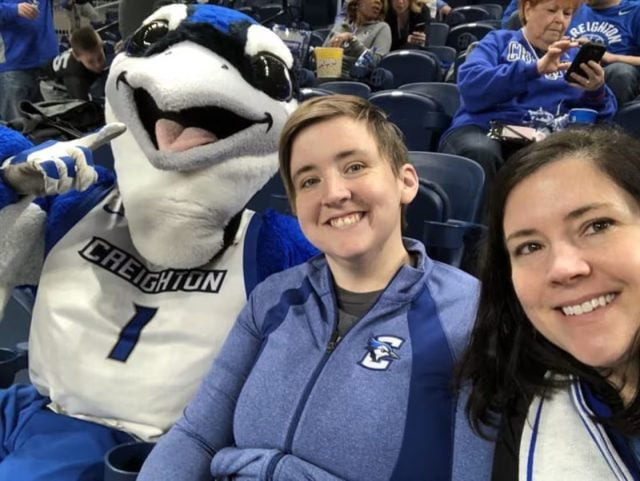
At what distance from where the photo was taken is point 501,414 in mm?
805

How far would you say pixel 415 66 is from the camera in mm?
3775

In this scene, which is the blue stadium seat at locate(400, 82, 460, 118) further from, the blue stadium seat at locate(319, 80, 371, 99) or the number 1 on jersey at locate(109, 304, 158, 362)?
the number 1 on jersey at locate(109, 304, 158, 362)

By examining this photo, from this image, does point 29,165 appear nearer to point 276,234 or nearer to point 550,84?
point 276,234

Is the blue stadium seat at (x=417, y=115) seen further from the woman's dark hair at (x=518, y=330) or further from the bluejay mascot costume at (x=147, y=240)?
the woman's dark hair at (x=518, y=330)

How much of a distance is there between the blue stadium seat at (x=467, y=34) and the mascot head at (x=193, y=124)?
3.47 meters

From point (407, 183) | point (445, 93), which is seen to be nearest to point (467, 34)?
point (445, 93)

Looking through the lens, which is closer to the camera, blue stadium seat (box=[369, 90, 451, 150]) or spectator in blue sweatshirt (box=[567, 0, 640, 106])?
blue stadium seat (box=[369, 90, 451, 150])

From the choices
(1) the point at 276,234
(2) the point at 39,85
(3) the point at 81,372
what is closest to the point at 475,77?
(1) the point at 276,234

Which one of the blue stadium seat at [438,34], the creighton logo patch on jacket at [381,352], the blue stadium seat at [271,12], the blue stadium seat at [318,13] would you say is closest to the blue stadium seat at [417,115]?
the creighton logo patch on jacket at [381,352]

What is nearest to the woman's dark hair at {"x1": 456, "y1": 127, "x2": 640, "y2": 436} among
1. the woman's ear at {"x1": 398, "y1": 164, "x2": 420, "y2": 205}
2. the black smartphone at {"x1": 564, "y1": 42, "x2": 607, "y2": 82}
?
the woman's ear at {"x1": 398, "y1": 164, "x2": 420, "y2": 205}

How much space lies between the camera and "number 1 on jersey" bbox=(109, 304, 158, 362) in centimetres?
113

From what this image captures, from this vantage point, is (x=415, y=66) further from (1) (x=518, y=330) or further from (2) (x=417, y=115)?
(1) (x=518, y=330)

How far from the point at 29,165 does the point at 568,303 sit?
79cm

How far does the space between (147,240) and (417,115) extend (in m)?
1.67
